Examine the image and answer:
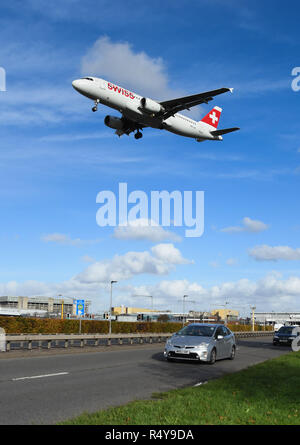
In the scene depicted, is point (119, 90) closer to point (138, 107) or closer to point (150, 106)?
point (138, 107)

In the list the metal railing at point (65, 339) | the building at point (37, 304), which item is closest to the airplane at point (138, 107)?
the metal railing at point (65, 339)

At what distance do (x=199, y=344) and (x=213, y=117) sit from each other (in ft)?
108

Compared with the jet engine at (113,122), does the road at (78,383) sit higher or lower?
lower

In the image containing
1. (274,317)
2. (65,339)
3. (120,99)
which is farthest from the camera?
(274,317)

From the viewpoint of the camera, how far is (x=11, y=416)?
7.29 meters

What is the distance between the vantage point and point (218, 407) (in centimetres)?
802

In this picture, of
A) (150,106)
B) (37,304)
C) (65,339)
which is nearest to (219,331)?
(65,339)

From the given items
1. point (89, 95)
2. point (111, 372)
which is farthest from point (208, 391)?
point (89, 95)

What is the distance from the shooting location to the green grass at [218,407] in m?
6.90

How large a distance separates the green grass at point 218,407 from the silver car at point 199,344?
5016 mm

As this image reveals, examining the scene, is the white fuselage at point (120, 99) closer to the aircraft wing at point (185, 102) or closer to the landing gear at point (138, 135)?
the aircraft wing at point (185, 102)

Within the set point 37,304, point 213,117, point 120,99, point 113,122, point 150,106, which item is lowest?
point 37,304

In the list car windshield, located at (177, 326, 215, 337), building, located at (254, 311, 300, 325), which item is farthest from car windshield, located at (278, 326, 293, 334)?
building, located at (254, 311, 300, 325)

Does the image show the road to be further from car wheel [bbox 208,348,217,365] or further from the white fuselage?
the white fuselage
